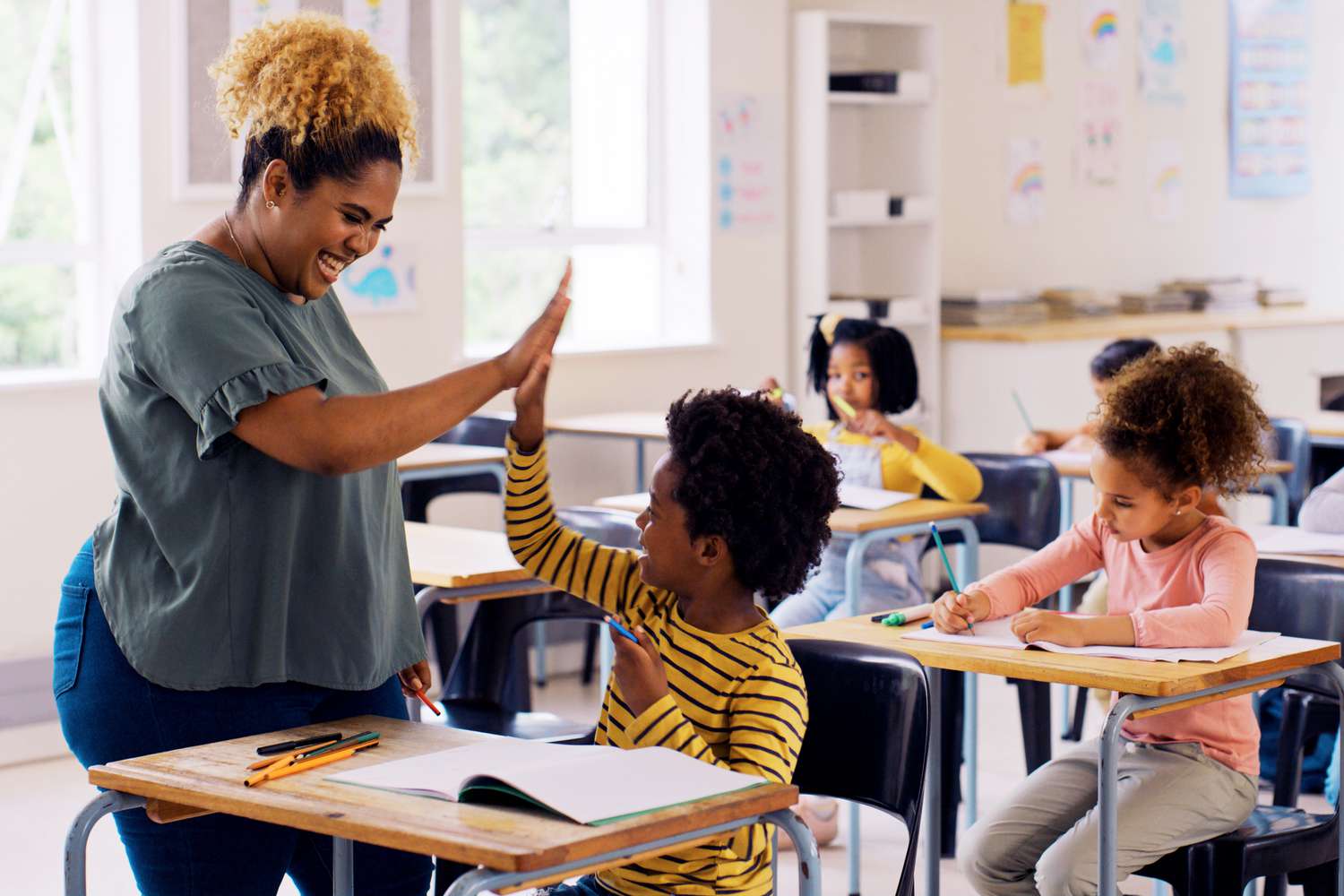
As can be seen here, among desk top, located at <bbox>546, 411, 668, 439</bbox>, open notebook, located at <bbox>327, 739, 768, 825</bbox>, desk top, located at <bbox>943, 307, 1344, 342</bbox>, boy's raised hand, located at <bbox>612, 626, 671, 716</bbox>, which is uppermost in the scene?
desk top, located at <bbox>943, 307, 1344, 342</bbox>

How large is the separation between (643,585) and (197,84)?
3.10 meters

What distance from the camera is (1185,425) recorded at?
8.09 ft

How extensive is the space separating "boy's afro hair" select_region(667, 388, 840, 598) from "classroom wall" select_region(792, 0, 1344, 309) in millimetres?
4504

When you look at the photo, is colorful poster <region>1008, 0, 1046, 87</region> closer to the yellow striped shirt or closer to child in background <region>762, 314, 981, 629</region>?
child in background <region>762, 314, 981, 629</region>

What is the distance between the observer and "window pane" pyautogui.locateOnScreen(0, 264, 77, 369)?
15.4 feet

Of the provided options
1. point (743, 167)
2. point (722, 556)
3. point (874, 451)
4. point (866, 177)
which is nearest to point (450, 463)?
point (874, 451)

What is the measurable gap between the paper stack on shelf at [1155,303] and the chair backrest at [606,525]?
4.04m

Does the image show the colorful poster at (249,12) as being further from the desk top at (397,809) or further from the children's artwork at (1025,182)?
the desk top at (397,809)

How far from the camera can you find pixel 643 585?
204cm

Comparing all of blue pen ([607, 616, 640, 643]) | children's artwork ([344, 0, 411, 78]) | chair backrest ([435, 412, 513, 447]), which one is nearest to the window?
children's artwork ([344, 0, 411, 78])

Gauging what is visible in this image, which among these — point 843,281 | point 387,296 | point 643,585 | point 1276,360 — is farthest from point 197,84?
point 1276,360

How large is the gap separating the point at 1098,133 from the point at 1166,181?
1.65 feet

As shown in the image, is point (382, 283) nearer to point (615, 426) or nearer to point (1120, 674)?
point (615, 426)

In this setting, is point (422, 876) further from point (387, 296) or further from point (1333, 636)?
point (387, 296)
